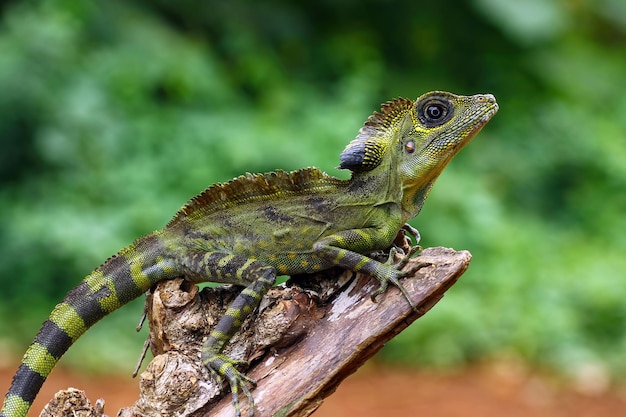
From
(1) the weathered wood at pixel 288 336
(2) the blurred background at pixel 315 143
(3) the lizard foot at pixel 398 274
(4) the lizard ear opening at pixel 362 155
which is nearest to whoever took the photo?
(1) the weathered wood at pixel 288 336

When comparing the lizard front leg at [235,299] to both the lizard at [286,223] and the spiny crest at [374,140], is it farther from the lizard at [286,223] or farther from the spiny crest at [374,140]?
the spiny crest at [374,140]

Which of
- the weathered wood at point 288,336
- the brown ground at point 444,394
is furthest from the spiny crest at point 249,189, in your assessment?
the brown ground at point 444,394

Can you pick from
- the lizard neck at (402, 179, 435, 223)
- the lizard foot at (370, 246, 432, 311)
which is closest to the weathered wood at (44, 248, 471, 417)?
the lizard foot at (370, 246, 432, 311)

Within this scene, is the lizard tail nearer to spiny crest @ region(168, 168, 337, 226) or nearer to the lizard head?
spiny crest @ region(168, 168, 337, 226)

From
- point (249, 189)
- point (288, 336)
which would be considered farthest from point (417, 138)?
point (288, 336)

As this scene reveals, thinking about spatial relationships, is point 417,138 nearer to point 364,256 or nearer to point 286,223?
point 364,256
